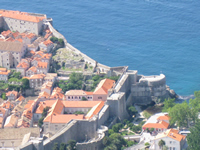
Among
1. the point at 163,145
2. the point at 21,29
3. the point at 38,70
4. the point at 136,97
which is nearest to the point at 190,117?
the point at 163,145

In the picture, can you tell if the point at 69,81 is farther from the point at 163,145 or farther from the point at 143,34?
the point at 143,34

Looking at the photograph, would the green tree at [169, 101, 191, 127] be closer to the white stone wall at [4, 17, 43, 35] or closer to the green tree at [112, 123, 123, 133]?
the green tree at [112, 123, 123, 133]

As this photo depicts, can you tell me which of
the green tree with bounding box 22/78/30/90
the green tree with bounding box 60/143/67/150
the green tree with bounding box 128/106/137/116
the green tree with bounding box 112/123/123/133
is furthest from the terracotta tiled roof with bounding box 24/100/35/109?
the green tree with bounding box 60/143/67/150

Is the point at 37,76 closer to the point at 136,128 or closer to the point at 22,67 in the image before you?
the point at 22,67

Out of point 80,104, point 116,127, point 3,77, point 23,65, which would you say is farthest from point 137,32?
point 116,127

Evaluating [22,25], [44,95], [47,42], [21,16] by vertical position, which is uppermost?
[21,16]

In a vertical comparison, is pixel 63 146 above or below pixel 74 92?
below
